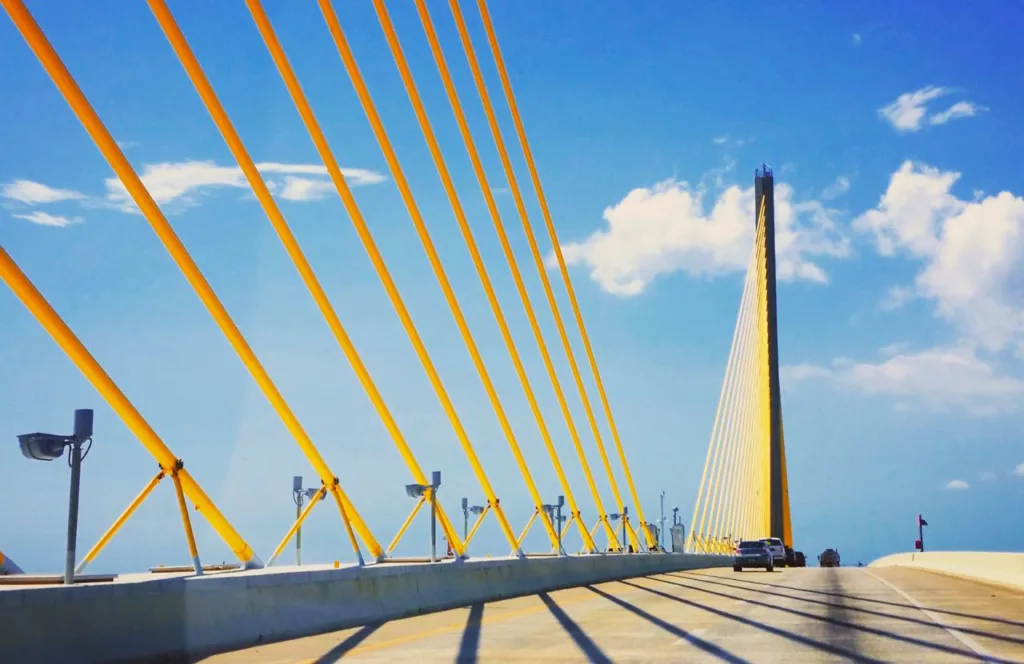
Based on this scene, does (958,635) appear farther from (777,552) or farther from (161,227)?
(777,552)

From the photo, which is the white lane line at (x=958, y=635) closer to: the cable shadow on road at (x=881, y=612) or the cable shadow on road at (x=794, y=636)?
the cable shadow on road at (x=881, y=612)

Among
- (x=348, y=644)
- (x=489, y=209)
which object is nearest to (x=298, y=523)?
(x=348, y=644)

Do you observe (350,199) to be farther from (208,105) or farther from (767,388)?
(767,388)

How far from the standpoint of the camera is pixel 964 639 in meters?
14.7

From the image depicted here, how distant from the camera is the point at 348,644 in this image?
14164mm

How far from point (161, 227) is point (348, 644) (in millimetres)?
5491

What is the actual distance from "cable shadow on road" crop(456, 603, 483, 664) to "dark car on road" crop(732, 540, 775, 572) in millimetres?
29566

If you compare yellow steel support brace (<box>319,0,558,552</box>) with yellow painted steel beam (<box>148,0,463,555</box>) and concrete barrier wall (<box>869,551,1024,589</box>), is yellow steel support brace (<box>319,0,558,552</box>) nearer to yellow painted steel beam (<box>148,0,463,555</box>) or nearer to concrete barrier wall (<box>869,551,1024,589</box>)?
yellow painted steel beam (<box>148,0,463,555</box>)

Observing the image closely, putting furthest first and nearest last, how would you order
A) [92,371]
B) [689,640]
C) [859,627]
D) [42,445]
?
[859,627]
[689,640]
[92,371]
[42,445]

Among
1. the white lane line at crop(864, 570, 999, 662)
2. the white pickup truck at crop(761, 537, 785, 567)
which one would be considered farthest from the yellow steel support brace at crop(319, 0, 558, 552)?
the white pickup truck at crop(761, 537, 785, 567)

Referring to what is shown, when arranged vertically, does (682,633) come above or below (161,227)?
below

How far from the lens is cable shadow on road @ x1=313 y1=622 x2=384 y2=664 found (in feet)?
41.2

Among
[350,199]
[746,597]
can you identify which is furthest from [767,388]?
[350,199]

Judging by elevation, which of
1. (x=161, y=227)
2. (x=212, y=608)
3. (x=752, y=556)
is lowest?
(x=212, y=608)
